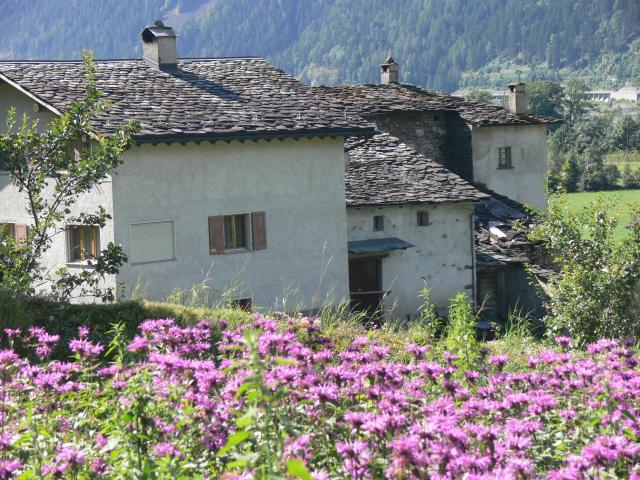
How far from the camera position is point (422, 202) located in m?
27.5

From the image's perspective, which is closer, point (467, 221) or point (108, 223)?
point (108, 223)

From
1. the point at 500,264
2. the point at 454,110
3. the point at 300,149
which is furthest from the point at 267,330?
the point at 454,110

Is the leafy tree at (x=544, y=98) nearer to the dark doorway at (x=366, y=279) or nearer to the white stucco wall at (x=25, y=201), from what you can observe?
the dark doorway at (x=366, y=279)

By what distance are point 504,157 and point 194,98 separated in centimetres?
1890

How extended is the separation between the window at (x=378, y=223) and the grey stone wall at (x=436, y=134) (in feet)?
27.5

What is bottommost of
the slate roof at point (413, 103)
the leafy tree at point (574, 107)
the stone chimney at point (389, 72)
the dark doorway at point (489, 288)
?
the dark doorway at point (489, 288)

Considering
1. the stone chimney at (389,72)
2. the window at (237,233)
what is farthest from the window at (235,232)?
the stone chimney at (389,72)

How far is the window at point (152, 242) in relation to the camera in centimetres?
2128

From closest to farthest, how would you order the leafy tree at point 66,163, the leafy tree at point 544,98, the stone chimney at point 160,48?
the leafy tree at point 66,163 → the stone chimney at point 160,48 → the leafy tree at point 544,98

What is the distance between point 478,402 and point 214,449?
1153 millimetres

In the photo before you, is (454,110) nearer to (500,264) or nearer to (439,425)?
(500,264)

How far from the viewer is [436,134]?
124 ft

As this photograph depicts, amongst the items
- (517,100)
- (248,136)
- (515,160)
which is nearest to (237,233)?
(248,136)

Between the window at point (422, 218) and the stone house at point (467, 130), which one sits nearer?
the window at point (422, 218)
